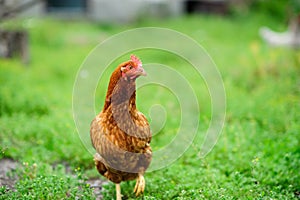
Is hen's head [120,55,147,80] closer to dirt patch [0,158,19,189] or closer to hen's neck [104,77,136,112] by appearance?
hen's neck [104,77,136,112]

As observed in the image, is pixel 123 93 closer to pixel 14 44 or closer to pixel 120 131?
pixel 120 131

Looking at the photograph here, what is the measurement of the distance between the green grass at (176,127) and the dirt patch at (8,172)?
88 millimetres

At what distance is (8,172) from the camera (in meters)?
4.46

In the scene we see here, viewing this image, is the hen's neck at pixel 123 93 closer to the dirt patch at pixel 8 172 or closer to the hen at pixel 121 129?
the hen at pixel 121 129

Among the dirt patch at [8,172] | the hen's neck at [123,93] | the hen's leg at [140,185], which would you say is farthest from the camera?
the dirt patch at [8,172]

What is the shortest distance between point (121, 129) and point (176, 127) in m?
2.16

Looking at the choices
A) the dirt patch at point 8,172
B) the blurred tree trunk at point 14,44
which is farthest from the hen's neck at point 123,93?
the blurred tree trunk at point 14,44

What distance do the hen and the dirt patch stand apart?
1036 mm

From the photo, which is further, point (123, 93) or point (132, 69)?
point (123, 93)

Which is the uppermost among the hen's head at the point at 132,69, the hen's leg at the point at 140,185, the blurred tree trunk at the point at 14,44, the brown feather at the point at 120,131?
the hen's head at the point at 132,69

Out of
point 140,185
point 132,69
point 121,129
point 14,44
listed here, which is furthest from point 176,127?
point 14,44

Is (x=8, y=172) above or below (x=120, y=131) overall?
below

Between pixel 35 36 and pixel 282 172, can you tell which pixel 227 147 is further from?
pixel 35 36

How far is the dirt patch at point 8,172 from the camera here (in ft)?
14.2
